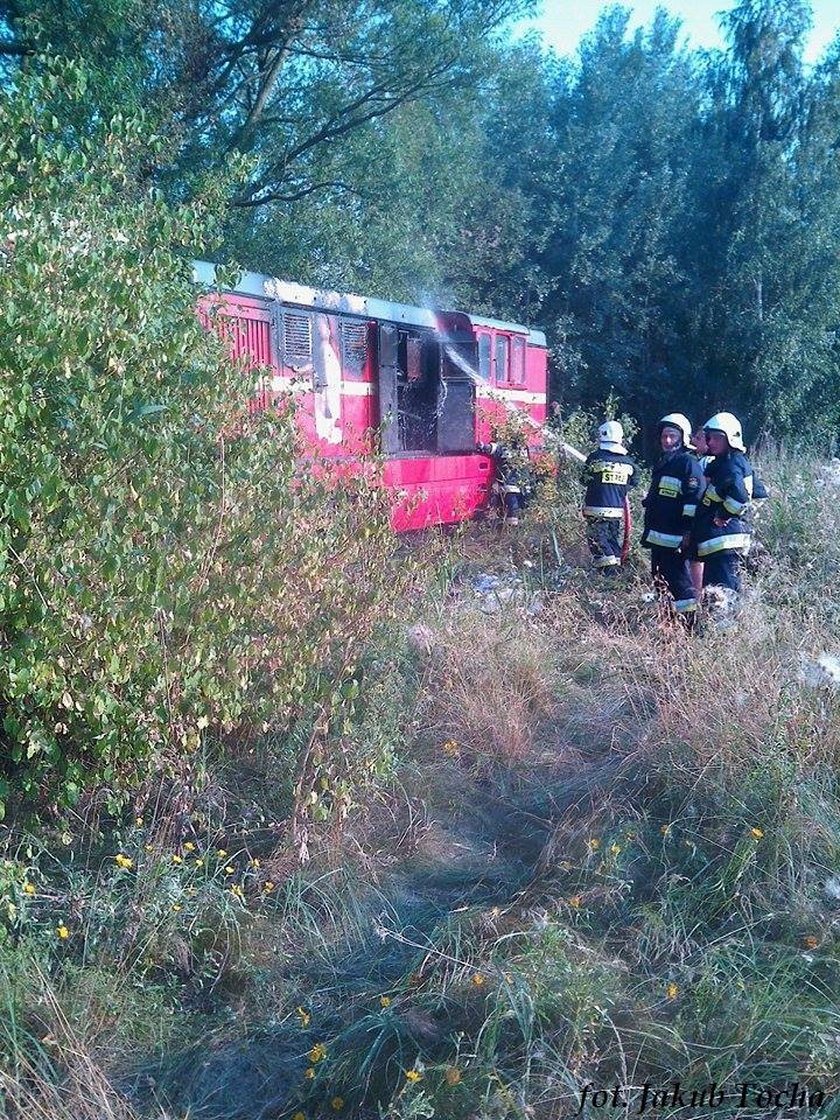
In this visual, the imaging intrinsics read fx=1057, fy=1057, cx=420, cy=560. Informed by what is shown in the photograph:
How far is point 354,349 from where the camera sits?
10.4 m

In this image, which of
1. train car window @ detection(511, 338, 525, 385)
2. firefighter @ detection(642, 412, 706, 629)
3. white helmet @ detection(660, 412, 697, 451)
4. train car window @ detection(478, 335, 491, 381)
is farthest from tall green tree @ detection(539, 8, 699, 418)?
firefighter @ detection(642, 412, 706, 629)

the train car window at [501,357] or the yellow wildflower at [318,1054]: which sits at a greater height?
the train car window at [501,357]

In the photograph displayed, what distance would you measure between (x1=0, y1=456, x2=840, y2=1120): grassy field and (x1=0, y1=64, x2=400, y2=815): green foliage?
1.00ft

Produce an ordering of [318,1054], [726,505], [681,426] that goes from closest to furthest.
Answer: [318,1054] < [726,505] < [681,426]

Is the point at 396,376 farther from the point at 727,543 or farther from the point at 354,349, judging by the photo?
the point at 727,543

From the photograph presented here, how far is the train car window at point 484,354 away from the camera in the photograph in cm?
1309

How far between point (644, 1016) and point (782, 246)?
18.9 metres

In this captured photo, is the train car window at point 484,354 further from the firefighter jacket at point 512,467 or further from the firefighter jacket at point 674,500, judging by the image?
the firefighter jacket at point 674,500

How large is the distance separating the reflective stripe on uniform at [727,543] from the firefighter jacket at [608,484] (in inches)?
61.2

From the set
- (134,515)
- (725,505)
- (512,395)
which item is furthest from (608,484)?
(512,395)

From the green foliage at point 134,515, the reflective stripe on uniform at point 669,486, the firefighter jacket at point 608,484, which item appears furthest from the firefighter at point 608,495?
the green foliage at point 134,515

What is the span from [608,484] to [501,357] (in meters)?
5.90

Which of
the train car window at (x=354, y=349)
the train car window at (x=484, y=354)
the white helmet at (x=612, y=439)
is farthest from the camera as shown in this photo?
the train car window at (x=484, y=354)

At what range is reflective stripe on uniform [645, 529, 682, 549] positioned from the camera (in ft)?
23.6
